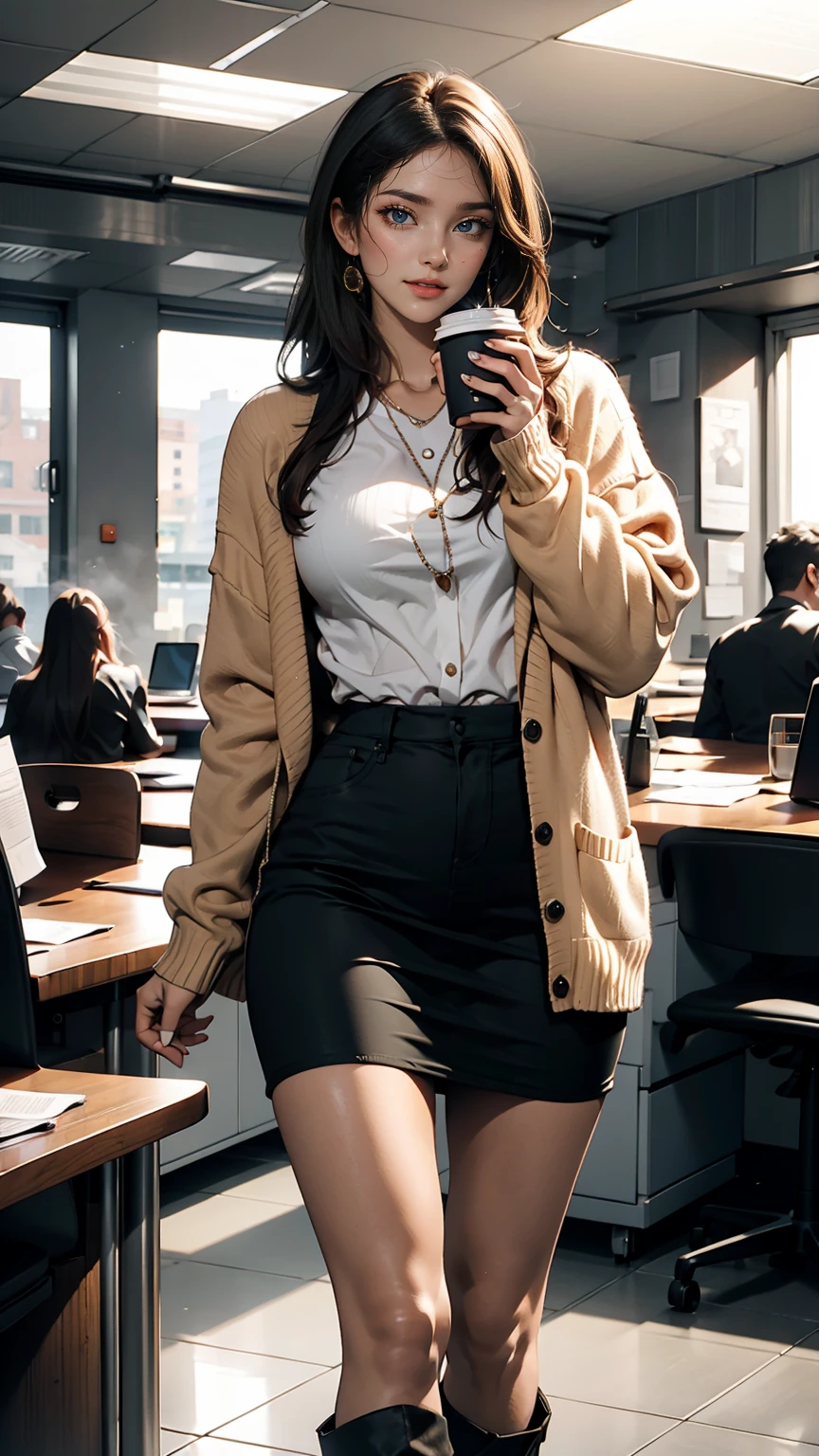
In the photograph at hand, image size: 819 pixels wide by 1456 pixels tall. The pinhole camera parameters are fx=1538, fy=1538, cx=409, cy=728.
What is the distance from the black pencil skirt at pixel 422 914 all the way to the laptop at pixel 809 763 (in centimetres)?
209

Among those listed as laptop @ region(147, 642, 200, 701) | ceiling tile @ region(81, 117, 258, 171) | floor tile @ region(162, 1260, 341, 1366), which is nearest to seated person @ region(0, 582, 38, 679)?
laptop @ region(147, 642, 200, 701)

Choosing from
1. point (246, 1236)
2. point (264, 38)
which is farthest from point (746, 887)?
point (264, 38)

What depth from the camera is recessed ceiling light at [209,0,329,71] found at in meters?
5.29

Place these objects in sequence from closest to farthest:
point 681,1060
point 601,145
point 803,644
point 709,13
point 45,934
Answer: point 45,934, point 681,1060, point 803,644, point 709,13, point 601,145

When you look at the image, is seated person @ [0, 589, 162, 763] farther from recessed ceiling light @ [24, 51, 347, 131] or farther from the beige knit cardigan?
the beige knit cardigan

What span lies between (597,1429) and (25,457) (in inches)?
304

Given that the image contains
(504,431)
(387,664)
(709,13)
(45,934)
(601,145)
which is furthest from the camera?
(601,145)

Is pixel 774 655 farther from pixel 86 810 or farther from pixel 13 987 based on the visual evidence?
pixel 13 987

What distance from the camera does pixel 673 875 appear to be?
2.97 m

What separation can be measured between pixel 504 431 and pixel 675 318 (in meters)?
7.31

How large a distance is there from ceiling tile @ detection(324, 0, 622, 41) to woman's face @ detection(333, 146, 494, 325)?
4231mm

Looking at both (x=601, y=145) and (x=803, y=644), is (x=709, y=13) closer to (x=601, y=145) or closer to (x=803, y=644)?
(x=601, y=145)

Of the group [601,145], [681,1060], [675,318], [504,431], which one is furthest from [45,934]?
[675,318]

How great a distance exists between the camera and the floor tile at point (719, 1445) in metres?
2.34
